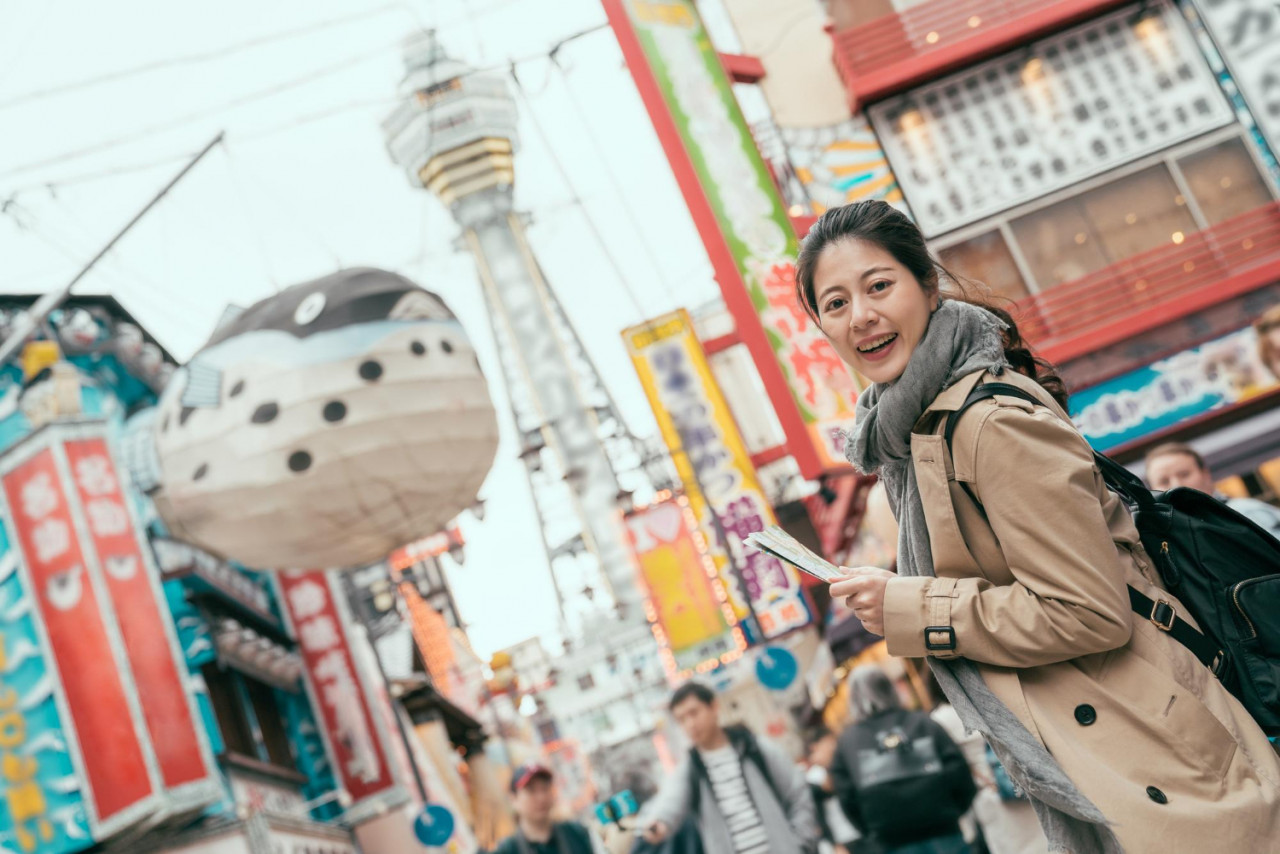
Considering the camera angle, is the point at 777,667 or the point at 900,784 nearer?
the point at 900,784

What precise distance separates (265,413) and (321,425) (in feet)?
1.27

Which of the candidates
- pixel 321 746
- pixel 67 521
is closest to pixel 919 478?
pixel 67 521

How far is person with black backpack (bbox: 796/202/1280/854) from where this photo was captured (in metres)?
2.27

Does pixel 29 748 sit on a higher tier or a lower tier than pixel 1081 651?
higher

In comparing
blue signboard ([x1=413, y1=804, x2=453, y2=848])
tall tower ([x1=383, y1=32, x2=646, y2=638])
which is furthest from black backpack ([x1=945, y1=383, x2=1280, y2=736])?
tall tower ([x1=383, y1=32, x2=646, y2=638])

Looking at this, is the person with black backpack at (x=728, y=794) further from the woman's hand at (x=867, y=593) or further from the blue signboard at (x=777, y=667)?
the blue signboard at (x=777, y=667)

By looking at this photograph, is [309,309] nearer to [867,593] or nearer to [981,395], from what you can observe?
[867,593]

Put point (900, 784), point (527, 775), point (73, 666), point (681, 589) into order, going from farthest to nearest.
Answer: point (681, 589) < point (73, 666) < point (527, 775) < point (900, 784)

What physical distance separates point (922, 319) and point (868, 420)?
259 mm

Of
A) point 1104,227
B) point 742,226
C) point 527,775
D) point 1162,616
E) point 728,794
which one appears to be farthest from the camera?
A: point 1104,227

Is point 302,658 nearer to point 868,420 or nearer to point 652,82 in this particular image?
point 652,82

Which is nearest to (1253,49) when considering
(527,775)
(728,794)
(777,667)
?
(777,667)

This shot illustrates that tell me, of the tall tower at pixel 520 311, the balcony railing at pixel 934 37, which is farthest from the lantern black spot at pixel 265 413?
the tall tower at pixel 520 311

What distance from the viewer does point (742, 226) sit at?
39.3 feet
